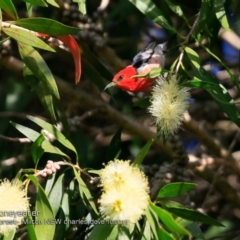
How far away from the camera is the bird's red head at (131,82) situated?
73.7 inches

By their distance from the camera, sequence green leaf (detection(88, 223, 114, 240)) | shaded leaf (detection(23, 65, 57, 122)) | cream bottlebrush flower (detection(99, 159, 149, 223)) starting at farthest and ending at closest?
shaded leaf (detection(23, 65, 57, 122)) < green leaf (detection(88, 223, 114, 240)) < cream bottlebrush flower (detection(99, 159, 149, 223))

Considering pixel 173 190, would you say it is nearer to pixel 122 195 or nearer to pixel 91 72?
pixel 122 195

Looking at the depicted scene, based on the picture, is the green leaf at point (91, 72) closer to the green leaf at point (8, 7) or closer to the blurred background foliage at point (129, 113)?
the blurred background foliage at point (129, 113)

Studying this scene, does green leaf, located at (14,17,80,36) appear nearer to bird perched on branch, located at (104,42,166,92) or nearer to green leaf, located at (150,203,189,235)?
bird perched on branch, located at (104,42,166,92)

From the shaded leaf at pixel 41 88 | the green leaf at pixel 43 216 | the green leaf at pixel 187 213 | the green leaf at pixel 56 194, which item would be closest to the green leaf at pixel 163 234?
the green leaf at pixel 187 213

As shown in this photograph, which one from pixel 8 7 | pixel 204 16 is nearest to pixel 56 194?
pixel 8 7

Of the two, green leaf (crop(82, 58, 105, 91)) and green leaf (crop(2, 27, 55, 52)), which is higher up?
green leaf (crop(2, 27, 55, 52))

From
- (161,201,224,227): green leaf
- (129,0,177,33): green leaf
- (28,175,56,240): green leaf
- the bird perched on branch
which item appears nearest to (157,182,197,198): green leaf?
(161,201,224,227): green leaf

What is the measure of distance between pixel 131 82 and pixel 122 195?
21.1 inches

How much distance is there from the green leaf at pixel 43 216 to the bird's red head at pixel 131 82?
0.46 m

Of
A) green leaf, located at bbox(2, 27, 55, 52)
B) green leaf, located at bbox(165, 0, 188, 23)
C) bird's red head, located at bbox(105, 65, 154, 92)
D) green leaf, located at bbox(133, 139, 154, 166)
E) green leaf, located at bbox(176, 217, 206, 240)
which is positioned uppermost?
green leaf, located at bbox(165, 0, 188, 23)

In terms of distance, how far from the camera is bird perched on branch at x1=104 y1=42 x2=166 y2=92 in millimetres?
1888

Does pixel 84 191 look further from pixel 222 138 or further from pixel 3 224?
pixel 222 138

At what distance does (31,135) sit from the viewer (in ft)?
5.76
